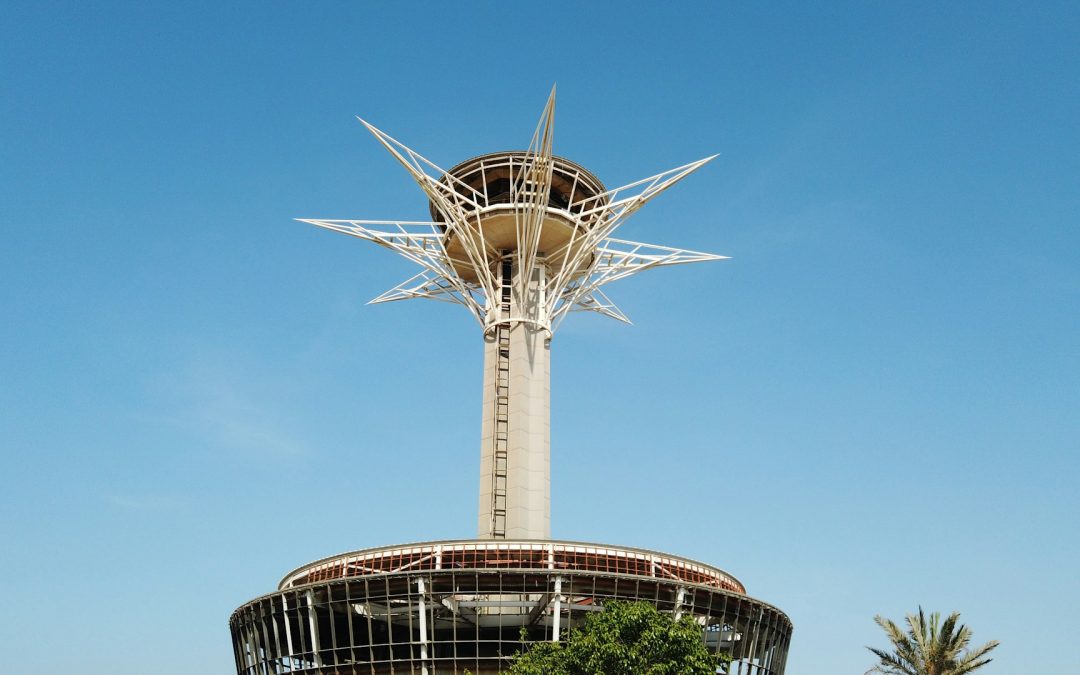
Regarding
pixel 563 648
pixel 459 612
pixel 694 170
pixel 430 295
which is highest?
pixel 694 170

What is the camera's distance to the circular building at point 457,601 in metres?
63.3

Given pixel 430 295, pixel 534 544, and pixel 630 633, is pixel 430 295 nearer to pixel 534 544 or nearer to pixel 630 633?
pixel 534 544

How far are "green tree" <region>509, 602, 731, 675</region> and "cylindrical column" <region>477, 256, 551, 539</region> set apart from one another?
87.4 feet

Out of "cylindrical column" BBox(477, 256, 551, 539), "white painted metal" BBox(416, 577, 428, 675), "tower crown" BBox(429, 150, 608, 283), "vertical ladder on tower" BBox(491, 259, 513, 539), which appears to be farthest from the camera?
"tower crown" BBox(429, 150, 608, 283)

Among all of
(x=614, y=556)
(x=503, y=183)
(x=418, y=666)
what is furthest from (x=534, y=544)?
(x=503, y=183)

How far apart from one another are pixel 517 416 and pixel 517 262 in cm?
1394

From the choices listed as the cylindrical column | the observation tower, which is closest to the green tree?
the observation tower

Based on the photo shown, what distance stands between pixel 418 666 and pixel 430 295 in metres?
39.4

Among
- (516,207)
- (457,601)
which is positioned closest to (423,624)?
(457,601)

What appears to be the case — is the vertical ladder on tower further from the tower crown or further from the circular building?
the circular building

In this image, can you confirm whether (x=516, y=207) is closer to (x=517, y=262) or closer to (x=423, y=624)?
(x=517, y=262)

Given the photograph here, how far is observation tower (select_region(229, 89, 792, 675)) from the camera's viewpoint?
210 feet

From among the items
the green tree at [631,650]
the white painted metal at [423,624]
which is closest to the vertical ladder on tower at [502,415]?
the white painted metal at [423,624]

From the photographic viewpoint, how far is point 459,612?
2589 inches
